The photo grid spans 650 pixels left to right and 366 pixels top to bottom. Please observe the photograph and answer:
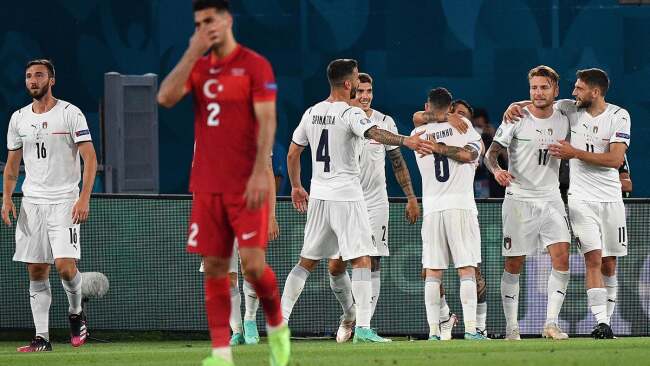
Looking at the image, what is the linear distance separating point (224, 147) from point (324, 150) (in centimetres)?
431

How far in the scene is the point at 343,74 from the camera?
1416cm

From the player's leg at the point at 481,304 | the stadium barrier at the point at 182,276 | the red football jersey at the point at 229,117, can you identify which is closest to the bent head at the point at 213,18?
the red football jersey at the point at 229,117

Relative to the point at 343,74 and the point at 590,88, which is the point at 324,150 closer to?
the point at 343,74

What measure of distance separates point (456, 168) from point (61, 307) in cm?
488

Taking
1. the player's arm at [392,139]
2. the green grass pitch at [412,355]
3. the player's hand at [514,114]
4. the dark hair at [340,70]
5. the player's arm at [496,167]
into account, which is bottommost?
the green grass pitch at [412,355]

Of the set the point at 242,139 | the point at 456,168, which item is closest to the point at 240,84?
the point at 242,139

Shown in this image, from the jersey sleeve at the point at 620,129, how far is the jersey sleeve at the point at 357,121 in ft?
7.64

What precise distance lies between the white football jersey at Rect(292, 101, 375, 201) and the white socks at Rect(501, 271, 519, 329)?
6.18 feet

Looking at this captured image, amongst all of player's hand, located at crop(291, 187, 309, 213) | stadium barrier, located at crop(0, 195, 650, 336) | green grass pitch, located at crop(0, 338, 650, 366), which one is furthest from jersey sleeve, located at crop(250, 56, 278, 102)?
stadium barrier, located at crop(0, 195, 650, 336)

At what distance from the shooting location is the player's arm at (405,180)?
15273 mm

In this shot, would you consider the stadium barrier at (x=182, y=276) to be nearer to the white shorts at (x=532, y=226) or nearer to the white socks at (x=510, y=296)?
the white socks at (x=510, y=296)

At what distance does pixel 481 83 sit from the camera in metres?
20.2

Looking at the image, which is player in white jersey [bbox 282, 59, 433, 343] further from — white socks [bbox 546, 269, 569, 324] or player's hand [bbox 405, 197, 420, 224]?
white socks [bbox 546, 269, 569, 324]

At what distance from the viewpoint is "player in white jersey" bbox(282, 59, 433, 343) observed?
46.3ft
